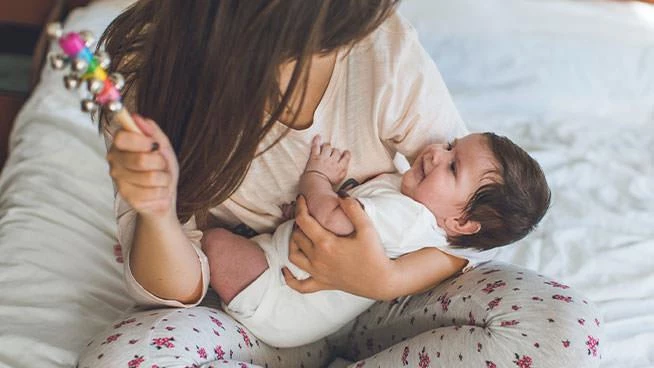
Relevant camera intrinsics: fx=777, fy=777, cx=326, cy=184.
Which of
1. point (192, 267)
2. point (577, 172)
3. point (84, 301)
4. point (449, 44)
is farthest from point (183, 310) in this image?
point (449, 44)

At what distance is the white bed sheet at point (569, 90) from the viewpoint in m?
1.48

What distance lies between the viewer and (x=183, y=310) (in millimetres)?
1011

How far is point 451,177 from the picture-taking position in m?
1.04

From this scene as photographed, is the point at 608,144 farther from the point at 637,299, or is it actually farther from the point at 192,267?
the point at 192,267

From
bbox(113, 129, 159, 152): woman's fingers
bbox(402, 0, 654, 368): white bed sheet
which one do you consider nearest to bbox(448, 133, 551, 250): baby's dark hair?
bbox(402, 0, 654, 368): white bed sheet

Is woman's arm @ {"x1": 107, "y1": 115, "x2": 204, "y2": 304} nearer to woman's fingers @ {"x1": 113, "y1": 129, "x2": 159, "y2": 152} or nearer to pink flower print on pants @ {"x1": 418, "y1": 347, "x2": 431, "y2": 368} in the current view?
woman's fingers @ {"x1": 113, "y1": 129, "x2": 159, "y2": 152}

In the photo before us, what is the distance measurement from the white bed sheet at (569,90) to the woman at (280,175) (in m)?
0.41

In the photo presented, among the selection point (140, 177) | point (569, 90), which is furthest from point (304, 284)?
point (569, 90)

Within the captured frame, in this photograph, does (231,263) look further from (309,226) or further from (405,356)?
(405,356)

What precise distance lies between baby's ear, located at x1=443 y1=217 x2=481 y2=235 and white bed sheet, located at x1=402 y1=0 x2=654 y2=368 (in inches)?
15.2

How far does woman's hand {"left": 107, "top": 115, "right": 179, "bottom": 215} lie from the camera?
74 centimetres

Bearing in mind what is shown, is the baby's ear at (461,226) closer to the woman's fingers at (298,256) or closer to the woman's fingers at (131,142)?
the woman's fingers at (298,256)

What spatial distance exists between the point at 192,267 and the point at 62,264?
0.32 meters

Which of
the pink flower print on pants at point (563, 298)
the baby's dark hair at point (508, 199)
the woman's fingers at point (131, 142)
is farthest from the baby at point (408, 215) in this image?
the woman's fingers at point (131, 142)
